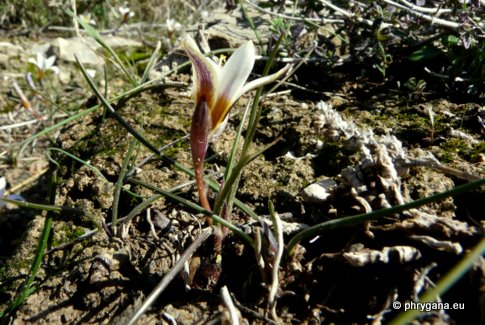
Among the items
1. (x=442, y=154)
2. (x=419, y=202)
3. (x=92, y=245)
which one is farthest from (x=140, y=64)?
(x=419, y=202)

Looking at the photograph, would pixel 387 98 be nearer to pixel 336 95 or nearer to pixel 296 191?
pixel 336 95

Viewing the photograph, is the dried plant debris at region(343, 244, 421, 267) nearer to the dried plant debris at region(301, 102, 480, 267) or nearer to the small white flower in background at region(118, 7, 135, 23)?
the dried plant debris at region(301, 102, 480, 267)

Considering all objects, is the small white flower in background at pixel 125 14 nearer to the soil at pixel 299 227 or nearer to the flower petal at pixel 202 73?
the soil at pixel 299 227

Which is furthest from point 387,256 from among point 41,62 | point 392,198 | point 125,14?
point 125,14

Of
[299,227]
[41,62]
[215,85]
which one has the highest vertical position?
[215,85]

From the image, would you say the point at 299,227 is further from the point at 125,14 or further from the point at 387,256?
the point at 125,14

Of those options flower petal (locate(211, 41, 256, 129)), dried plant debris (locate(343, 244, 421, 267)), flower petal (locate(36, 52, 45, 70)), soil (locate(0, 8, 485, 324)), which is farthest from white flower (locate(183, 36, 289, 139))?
flower petal (locate(36, 52, 45, 70))
